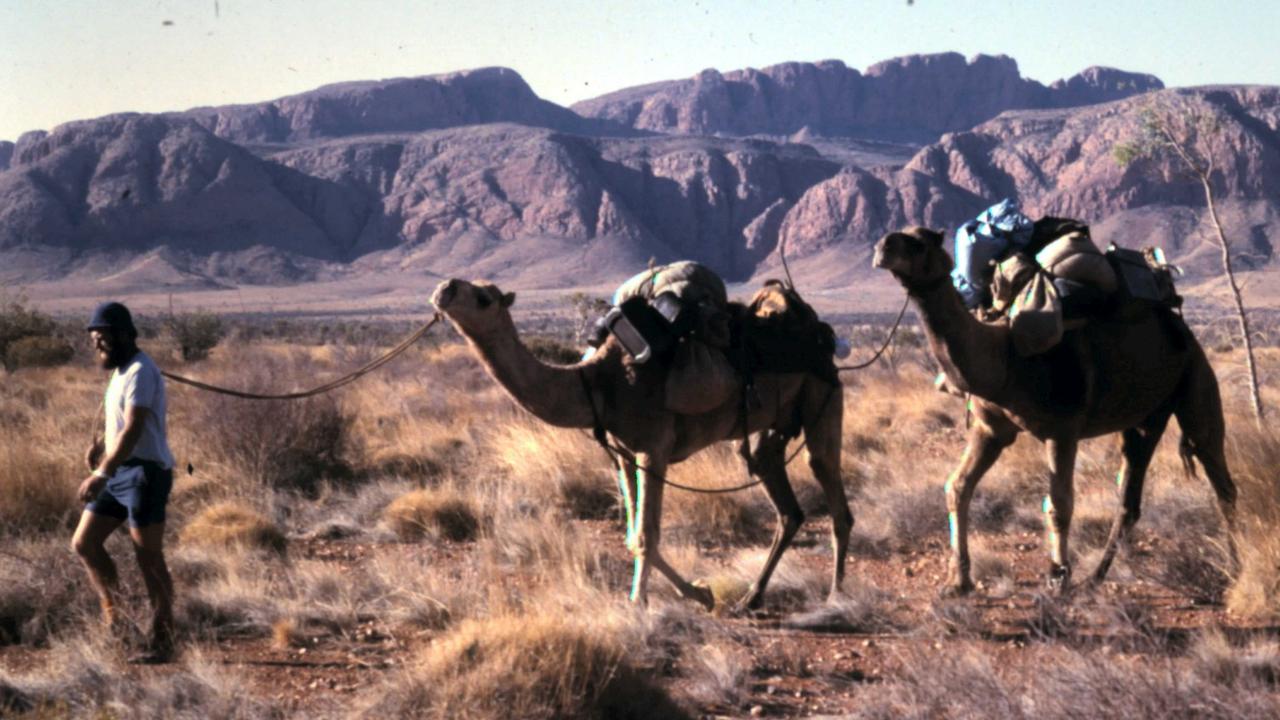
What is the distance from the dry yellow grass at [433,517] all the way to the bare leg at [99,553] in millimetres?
4236

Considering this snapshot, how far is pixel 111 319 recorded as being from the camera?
762cm

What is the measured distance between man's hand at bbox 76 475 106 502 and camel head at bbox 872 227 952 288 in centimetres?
447

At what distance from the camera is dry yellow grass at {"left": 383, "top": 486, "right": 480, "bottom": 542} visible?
12078 mm

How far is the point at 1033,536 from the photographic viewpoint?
1185 centimetres

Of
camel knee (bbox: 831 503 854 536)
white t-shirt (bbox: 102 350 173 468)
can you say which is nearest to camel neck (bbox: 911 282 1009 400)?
camel knee (bbox: 831 503 854 536)

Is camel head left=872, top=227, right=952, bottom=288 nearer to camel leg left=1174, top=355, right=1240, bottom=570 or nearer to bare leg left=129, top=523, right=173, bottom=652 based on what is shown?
camel leg left=1174, top=355, right=1240, bottom=570

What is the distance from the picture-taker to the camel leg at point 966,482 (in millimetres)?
9000

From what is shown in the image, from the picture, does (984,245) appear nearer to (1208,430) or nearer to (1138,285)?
(1138,285)

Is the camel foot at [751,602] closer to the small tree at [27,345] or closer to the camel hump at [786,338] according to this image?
the camel hump at [786,338]

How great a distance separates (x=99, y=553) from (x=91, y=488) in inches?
25.4

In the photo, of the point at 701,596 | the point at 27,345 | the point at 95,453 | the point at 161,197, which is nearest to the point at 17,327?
the point at 27,345

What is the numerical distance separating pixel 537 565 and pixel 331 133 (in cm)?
18470

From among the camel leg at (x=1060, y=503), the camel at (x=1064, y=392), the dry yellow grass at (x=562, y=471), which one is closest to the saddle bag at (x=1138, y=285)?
the camel at (x=1064, y=392)

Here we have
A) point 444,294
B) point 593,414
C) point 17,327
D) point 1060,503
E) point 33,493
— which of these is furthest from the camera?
point 17,327
